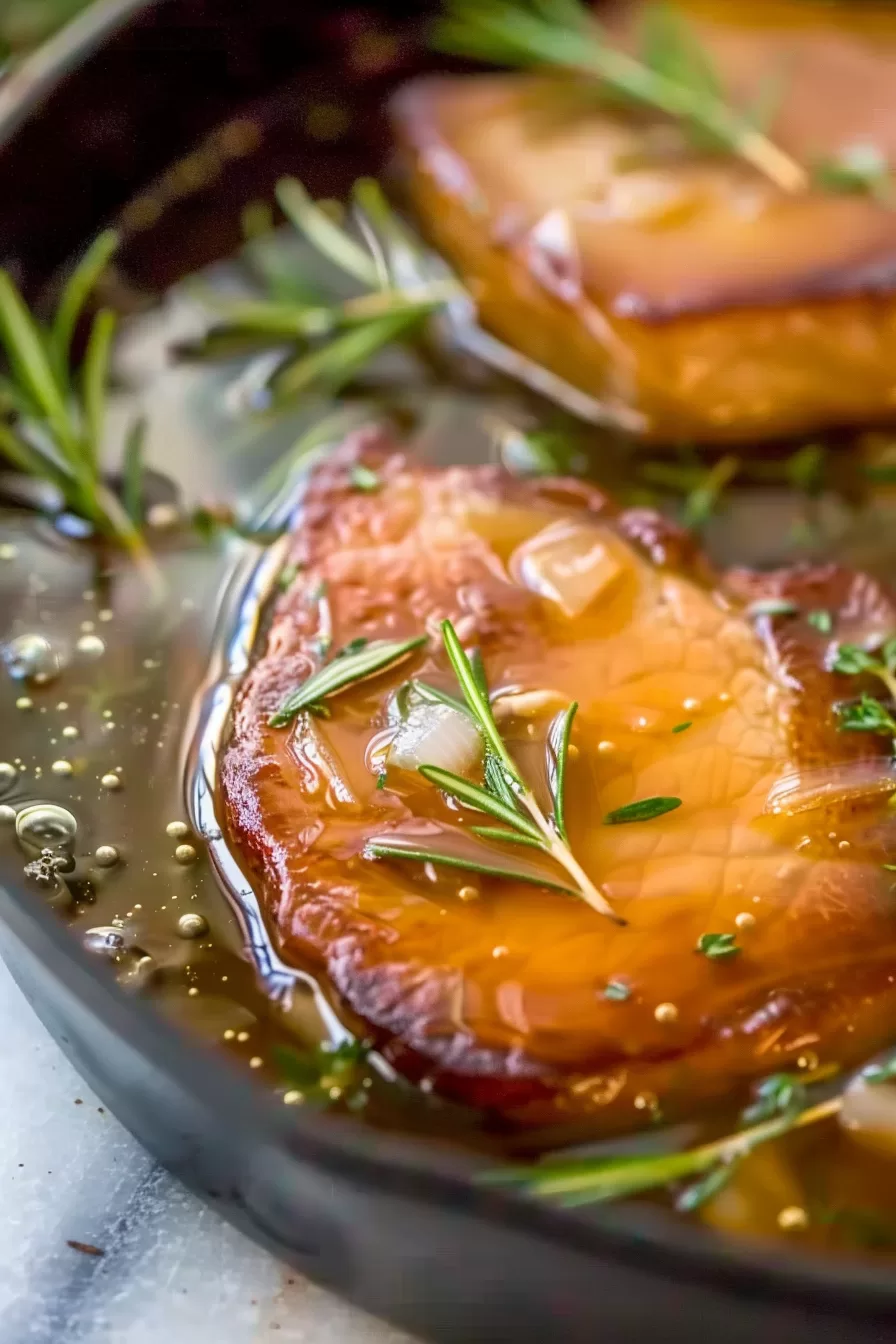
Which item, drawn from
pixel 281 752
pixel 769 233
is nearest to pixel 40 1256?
pixel 281 752

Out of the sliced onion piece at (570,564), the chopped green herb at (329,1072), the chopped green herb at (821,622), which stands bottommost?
the chopped green herb at (821,622)

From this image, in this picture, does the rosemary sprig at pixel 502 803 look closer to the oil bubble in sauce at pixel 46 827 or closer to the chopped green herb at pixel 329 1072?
the chopped green herb at pixel 329 1072

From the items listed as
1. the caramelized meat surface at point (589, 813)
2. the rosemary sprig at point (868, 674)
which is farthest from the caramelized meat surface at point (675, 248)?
the rosemary sprig at point (868, 674)

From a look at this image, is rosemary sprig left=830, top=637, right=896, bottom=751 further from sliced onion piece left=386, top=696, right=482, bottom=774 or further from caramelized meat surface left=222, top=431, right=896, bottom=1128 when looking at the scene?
sliced onion piece left=386, top=696, right=482, bottom=774

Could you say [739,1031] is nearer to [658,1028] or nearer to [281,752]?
[658,1028]

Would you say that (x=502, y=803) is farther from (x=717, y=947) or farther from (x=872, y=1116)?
(x=872, y=1116)

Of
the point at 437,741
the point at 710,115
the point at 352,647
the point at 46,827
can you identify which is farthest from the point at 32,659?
the point at 710,115
